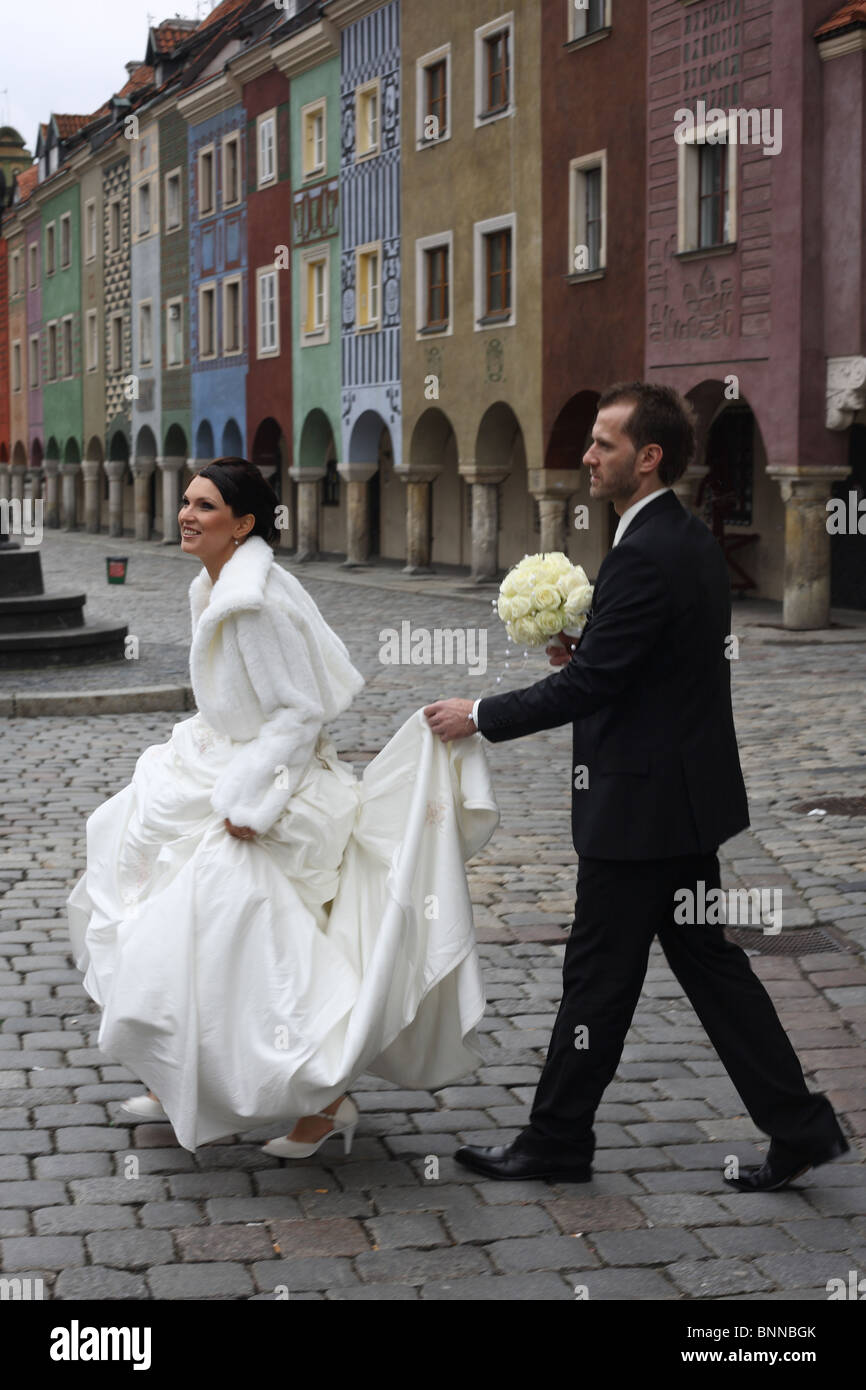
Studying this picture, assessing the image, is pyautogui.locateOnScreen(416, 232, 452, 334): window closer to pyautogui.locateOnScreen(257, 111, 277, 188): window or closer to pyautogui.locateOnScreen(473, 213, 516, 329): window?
pyautogui.locateOnScreen(473, 213, 516, 329): window

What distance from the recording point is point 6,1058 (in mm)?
5348

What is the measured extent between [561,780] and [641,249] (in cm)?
1337

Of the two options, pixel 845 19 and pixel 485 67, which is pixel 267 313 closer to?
pixel 485 67

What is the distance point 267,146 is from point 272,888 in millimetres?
33599

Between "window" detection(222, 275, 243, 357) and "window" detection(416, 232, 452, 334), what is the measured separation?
947 cm

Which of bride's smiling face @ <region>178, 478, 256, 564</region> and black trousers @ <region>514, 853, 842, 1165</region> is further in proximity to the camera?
bride's smiling face @ <region>178, 478, 256, 564</region>

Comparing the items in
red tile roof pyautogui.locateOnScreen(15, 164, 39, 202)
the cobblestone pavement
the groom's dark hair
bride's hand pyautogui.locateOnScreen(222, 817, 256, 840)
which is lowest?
Result: the cobblestone pavement

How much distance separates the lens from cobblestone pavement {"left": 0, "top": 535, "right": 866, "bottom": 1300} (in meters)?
3.83

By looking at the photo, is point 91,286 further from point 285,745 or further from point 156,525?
point 285,745

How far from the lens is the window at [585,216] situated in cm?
2391

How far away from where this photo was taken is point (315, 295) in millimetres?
34250

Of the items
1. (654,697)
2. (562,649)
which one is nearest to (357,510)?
(562,649)

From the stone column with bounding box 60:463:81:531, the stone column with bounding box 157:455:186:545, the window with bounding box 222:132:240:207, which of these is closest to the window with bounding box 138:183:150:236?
the stone column with bounding box 157:455:186:545

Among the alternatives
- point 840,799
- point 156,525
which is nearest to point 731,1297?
point 840,799
